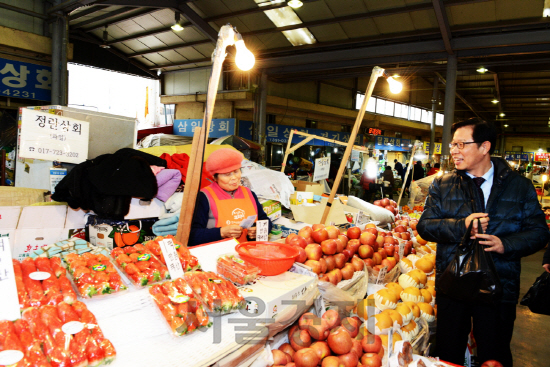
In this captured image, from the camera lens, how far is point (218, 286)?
57.7 inches

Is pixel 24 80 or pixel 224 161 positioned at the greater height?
pixel 24 80

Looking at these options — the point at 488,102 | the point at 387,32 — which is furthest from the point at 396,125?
the point at 387,32

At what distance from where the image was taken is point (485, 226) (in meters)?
1.94

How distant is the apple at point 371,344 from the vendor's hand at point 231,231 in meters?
1.08

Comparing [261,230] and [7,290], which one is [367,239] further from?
[7,290]

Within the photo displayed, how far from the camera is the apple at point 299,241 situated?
2.56m

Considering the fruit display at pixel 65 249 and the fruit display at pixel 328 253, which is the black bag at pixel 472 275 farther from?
the fruit display at pixel 65 249

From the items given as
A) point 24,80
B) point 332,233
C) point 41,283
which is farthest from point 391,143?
point 41,283

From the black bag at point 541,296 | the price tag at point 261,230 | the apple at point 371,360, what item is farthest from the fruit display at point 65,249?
the black bag at point 541,296

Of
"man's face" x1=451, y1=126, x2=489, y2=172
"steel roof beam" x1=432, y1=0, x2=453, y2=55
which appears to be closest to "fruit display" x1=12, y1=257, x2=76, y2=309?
"man's face" x1=451, y1=126, x2=489, y2=172

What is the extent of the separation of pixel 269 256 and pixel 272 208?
1790 mm

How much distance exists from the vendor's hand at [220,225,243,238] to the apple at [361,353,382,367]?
114cm

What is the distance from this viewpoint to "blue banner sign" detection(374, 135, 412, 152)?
18.6m

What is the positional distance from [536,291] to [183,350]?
2.40 m
